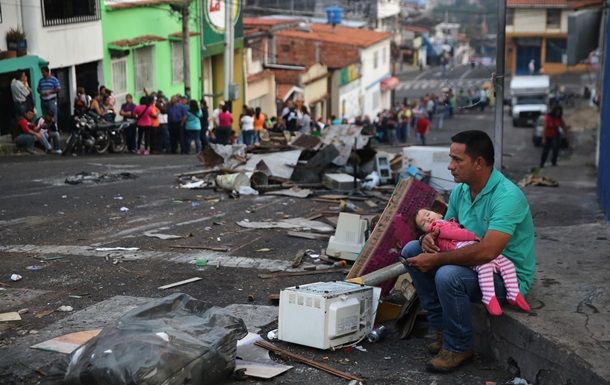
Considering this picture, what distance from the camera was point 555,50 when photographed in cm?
7844

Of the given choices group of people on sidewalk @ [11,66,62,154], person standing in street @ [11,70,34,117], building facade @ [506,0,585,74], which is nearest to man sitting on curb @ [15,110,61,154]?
group of people on sidewalk @ [11,66,62,154]

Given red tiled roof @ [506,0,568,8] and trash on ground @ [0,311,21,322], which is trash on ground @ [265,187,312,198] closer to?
trash on ground @ [0,311,21,322]

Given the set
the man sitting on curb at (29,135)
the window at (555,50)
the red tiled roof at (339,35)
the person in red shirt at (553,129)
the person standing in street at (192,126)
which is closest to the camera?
the man sitting on curb at (29,135)

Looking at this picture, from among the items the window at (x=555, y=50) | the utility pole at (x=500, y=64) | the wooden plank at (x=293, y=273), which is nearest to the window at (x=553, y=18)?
the window at (x=555, y=50)

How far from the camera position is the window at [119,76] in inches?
1184

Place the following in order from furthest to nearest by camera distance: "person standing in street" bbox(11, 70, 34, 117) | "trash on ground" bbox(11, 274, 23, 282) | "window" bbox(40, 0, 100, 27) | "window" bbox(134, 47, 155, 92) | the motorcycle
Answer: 1. "window" bbox(134, 47, 155, 92)
2. "window" bbox(40, 0, 100, 27)
3. the motorcycle
4. "person standing in street" bbox(11, 70, 34, 117)
5. "trash on ground" bbox(11, 274, 23, 282)

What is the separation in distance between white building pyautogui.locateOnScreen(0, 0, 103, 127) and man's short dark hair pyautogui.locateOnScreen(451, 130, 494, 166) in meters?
19.6

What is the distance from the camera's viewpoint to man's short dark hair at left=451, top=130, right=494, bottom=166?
5.66 m

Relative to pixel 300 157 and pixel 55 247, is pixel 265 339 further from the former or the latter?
pixel 300 157

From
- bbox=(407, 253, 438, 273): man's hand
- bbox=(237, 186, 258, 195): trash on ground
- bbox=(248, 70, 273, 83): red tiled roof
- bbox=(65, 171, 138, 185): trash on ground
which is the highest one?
bbox=(248, 70, 273, 83): red tiled roof

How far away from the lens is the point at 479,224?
228 inches

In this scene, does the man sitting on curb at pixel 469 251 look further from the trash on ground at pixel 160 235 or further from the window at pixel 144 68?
the window at pixel 144 68

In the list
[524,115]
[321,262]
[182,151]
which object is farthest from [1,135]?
[524,115]

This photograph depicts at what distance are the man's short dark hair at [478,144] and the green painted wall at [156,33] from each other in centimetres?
2494
